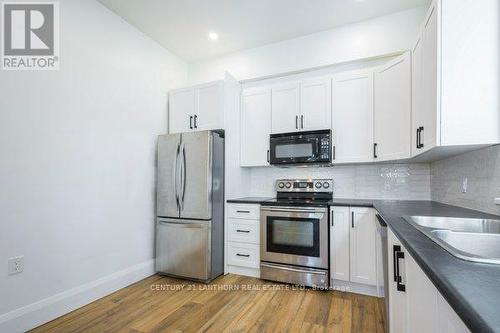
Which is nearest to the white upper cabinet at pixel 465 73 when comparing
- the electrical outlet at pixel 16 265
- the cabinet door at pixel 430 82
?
the cabinet door at pixel 430 82

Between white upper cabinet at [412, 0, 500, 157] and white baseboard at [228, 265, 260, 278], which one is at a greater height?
white upper cabinet at [412, 0, 500, 157]

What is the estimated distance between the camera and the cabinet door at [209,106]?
3.05 metres

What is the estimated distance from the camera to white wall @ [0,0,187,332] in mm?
1897

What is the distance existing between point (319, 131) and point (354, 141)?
40cm

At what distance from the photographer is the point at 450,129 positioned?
59.6 inches

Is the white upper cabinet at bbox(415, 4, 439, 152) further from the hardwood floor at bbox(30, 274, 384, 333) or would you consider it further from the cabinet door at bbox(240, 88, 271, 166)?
the cabinet door at bbox(240, 88, 271, 166)

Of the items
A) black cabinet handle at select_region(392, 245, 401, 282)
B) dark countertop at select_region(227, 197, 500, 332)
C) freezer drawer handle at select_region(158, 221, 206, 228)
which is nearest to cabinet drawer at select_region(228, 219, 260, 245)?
freezer drawer handle at select_region(158, 221, 206, 228)

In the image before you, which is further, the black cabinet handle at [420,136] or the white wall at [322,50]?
the white wall at [322,50]

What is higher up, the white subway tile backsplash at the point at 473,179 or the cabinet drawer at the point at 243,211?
the white subway tile backsplash at the point at 473,179

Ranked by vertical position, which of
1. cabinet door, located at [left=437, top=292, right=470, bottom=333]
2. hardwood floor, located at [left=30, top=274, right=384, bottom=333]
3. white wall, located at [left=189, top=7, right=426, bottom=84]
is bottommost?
hardwood floor, located at [left=30, top=274, right=384, bottom=333]

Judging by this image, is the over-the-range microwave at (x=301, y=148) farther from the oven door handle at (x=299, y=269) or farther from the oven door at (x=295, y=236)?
the oven door handle at (x=299, y=269)

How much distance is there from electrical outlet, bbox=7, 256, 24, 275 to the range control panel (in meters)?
2.58

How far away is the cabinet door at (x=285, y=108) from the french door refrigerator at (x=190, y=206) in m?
0.74

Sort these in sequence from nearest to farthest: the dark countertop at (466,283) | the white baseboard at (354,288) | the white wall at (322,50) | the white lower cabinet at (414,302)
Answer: the dark countertop at (466,283)
the white lower cabinet at (414,302)
the white baseboard at (354,288)
the white wall at (322,50)
